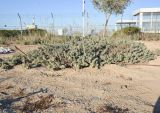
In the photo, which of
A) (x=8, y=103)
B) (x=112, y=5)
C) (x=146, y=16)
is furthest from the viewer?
(x=146, y=16)

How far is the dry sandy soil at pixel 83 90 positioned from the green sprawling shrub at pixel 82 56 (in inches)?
10.7

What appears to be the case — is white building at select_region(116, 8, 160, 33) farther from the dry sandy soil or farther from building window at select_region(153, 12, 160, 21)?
the dry sandy soil

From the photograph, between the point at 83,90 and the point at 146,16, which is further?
the point at 146,16

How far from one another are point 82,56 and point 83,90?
279 cm

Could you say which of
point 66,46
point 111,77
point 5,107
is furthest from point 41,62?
point 5,107

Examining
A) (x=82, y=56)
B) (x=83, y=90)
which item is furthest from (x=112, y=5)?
(x=83, y=90)

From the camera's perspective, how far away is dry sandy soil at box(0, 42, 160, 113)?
21.1 feet

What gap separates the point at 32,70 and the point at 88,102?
367 centimetres

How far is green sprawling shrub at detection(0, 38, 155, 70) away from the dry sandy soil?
272 millimetres

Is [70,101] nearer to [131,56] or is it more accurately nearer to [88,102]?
[88,102]

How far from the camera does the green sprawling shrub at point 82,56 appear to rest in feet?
33.9

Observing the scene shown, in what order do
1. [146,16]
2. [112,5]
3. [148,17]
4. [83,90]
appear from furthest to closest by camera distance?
[146,16] → [148,17] → [112,5] → [83,90]

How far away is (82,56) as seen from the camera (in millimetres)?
10484

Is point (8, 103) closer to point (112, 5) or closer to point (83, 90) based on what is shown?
point (83, 90)
